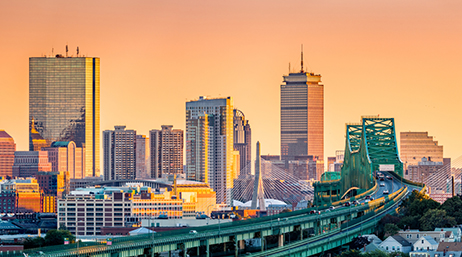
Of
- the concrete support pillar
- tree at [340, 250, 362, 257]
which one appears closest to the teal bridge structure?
the concrete support pillar

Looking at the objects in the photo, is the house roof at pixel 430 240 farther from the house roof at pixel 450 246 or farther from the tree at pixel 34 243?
the tree at pixel 34 243

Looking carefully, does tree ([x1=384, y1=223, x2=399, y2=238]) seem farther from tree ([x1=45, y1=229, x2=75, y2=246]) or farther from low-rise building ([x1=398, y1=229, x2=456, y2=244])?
tree ([x1=45, y1=229, x2=75, y2=246])

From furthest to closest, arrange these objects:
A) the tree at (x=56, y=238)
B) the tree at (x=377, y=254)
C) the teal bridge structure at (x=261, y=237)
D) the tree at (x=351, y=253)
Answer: the tree at (x=56, y=238) < the tree at (x=351, y=253) < the tree at (x=377, y=254) < the teal bridge structure at (x=261, y=237)

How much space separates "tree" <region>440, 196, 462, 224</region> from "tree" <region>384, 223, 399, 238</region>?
12.0 m

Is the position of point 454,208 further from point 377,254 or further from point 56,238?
point 56,238

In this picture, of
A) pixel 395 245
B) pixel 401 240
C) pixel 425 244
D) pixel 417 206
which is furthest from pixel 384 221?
pixel 425 244

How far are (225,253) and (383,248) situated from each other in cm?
1639

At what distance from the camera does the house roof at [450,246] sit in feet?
427

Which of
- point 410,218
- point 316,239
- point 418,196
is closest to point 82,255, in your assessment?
point 316,239

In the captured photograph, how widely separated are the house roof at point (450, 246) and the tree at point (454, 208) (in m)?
24.8

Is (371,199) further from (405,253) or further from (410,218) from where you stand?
(405,253)

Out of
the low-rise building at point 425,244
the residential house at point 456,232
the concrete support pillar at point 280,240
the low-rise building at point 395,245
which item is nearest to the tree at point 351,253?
the low-rise building at point 395,245

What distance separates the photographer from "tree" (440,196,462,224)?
6262 inches

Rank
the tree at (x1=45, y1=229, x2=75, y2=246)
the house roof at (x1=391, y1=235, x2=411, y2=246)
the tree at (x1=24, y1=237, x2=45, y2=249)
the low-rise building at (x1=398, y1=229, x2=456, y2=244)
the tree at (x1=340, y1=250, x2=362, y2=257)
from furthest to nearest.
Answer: the tree at (x1=45, y1=229, x2=75, y2=246) < the tree at (x1=24, y1=237, x2=45, y2=249) < the low-rise building at (x1=398, y1=229, x2=456, y2=244) < the house roof at (x1=391, y1=235, x2=411, y2=246) < the tree at (x1=340, y1=250, x2=362, y2=257)
